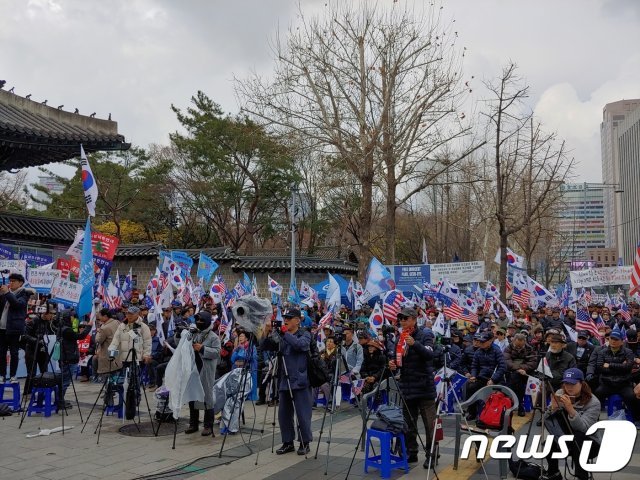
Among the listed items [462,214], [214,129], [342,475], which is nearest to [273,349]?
[342,475]

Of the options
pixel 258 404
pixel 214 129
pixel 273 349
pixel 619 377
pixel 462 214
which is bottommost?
pixel 258 404

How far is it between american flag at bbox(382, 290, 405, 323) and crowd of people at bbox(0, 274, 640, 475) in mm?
526

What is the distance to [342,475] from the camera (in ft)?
21.6

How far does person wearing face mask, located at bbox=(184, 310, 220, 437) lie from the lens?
333 inches

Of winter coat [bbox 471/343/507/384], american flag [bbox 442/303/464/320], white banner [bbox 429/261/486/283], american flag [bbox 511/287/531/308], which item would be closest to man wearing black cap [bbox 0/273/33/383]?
winter coat [bbox 471/343/507/384]

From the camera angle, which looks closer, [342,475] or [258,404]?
[342,475]

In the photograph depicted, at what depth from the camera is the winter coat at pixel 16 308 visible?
9.96 meters

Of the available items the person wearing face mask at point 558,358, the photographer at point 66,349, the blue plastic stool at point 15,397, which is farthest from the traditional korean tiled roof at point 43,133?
the person wearing face mask at point 558,358

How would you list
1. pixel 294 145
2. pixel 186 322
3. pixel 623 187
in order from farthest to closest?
pixel 623 187
pixel 294 145
pixel 186 322

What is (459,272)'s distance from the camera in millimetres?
21484

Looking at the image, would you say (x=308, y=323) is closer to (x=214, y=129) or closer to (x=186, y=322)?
(x=186, y=322)

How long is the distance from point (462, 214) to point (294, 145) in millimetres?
21358

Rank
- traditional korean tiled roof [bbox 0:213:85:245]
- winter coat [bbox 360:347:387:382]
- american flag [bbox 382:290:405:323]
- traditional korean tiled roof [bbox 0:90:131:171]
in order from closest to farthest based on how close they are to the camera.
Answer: winter coat [bbox 360:347:387:382] < american flag [bbox 382:290:405:323] < traditional korean tiled roof [bbox 0:90:131:171] < traditional korean tiled roof [bbox 0:213:85:245]

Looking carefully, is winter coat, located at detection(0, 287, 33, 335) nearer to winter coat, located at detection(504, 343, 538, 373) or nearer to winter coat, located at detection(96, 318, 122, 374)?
winter coat, located at detection(96, 318, 122, 374)
